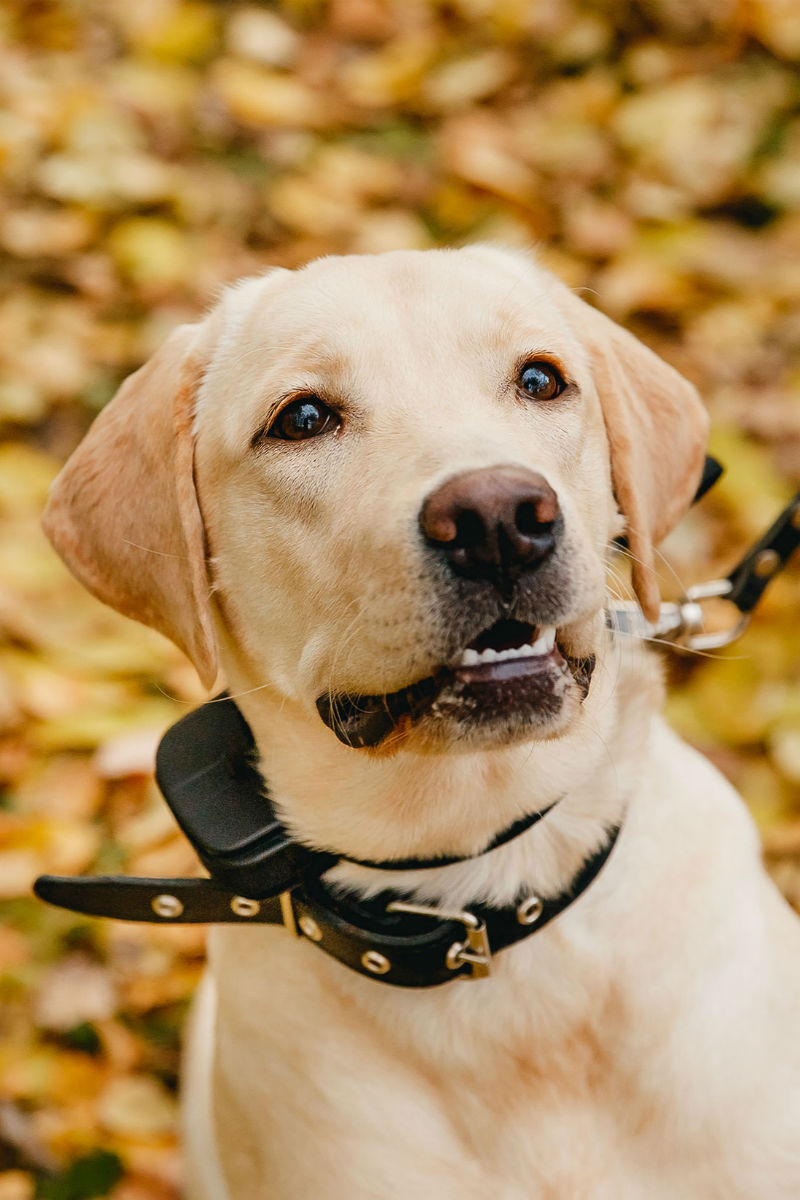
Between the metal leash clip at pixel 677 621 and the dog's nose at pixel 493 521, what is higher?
the dog's nose at pixel 493 521

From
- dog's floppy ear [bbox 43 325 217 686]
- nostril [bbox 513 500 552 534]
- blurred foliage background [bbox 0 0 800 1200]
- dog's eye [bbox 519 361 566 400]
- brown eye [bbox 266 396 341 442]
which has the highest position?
nostril [bbox 513 500 552 534]

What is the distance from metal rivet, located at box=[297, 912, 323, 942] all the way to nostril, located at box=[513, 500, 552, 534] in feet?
2.83

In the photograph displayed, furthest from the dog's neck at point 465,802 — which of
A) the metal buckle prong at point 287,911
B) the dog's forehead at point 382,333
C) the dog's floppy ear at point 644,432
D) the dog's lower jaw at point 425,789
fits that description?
the dog's forehead at point 382,333

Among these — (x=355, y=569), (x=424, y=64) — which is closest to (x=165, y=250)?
(x=424, y=64)

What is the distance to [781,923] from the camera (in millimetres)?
2373

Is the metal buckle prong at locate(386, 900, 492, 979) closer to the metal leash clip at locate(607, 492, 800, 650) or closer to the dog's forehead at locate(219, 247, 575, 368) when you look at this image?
the metal leash clip at locate(607, 492, 800, 650)

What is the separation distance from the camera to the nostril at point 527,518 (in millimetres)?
1782

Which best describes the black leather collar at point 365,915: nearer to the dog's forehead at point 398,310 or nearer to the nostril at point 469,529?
the nostril at point 469,529

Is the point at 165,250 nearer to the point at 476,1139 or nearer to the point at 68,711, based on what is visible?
the point at 68,711

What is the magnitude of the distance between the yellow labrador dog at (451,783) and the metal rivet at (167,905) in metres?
0.18

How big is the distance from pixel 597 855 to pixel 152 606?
3.36 ft

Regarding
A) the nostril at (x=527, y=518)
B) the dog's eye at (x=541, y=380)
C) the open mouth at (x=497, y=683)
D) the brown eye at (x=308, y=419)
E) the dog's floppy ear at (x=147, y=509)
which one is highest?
the nostril at (x=527, y=518)

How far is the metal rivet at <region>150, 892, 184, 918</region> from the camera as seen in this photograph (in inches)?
88.4

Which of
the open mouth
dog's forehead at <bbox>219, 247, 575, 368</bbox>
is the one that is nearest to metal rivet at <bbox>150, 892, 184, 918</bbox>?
the open mouth
